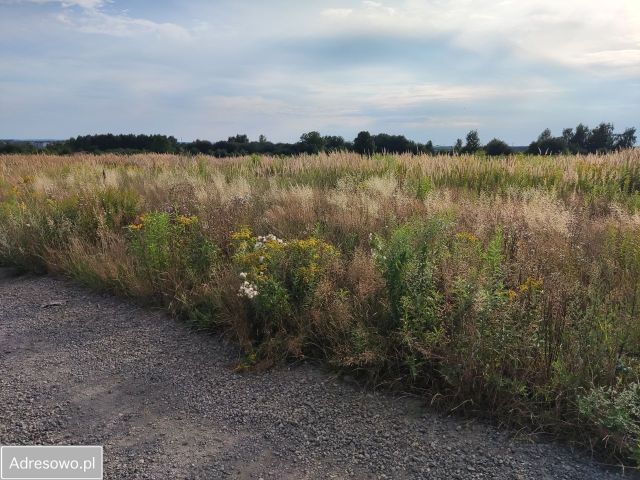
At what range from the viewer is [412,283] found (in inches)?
144

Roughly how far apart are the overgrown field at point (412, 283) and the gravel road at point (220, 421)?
0.22 meters

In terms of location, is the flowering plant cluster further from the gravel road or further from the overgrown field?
the gravel road

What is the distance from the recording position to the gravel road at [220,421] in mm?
2688

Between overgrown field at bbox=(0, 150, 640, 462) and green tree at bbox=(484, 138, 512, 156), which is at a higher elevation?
green tree at bbox=(484, 138, 512, 156)

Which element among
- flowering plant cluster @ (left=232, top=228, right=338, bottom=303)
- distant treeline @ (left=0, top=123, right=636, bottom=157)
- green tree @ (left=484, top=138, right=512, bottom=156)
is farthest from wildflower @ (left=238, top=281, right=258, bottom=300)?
green tree @ (left=484, top=138, right=512, bottom=156)

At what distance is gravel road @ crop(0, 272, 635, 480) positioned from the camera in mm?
2688

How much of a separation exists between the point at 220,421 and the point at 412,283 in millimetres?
1642

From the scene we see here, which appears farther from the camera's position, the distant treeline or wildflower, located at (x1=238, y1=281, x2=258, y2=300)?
the distant treeline

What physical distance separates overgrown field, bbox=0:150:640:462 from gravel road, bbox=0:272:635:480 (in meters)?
0.22

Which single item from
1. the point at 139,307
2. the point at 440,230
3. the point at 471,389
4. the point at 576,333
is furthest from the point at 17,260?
the point at 576,333

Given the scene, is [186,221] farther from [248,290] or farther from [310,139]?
[310,139]

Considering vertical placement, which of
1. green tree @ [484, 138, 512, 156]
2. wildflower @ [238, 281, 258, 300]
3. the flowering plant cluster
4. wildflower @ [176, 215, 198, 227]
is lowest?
wildflower @ [238, 281, 258, 300]

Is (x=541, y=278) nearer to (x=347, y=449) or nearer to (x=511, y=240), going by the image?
(x=511, y=240)

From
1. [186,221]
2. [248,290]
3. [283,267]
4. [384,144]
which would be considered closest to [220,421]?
[248,290]
